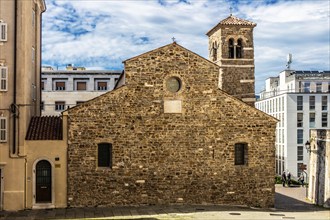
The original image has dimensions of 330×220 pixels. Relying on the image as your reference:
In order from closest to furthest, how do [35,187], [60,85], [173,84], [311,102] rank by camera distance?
[35,187], [173,84], [60,85], [311,102]

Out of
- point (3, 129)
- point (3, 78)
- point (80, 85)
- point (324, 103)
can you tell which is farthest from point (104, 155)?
point (324, 103)

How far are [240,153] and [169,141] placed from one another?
4670mm

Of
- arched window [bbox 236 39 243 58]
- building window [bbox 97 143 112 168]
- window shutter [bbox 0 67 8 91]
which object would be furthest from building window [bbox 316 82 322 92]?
window shutter [bbox 0 67 8 91]

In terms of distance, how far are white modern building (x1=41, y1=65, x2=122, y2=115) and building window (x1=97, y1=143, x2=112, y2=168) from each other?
32272 millimetres

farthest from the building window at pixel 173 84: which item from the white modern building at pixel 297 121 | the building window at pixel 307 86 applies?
the building window at pixel 307 86

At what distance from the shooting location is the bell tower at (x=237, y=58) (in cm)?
3747

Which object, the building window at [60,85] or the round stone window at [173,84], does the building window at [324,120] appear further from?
the round stone window at [173,84]

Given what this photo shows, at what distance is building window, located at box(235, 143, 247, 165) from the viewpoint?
30672 millimetres

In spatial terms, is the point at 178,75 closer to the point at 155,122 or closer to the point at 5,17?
the point at 155,122

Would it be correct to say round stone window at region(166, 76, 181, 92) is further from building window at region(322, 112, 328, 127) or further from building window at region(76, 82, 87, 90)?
building window at region(322, 112, 328, 127)

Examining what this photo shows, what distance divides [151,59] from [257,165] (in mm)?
9434

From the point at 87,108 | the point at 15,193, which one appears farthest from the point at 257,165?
the point at 15,193

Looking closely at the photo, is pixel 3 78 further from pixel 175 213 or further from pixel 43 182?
pixel 175 213

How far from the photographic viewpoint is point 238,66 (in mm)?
37688
